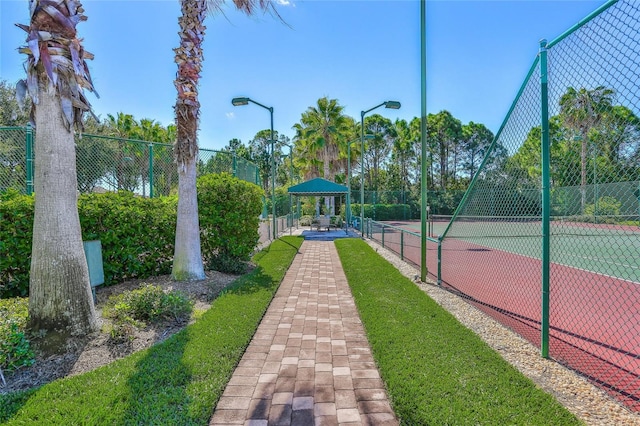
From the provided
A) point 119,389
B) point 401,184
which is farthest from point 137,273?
point 401,184

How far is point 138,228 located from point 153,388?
4.12 meters

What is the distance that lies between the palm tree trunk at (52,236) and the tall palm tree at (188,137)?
260 cm

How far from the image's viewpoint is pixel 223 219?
761 cm

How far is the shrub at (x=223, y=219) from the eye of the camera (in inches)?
298

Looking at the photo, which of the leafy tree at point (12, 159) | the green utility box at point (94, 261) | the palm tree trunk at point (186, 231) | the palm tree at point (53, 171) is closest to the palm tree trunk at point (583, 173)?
the palm tree at point (53, 171)

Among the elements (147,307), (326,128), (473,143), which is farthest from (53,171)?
(473,143)

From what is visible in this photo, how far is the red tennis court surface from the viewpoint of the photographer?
3269 millimetres

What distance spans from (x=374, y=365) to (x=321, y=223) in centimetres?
1565

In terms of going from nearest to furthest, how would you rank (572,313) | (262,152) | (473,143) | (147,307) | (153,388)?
(153,388) < (147,307) < (572,313) < (473,143) < (262,152)

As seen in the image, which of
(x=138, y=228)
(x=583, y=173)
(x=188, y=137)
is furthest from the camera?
(x=188, y=137)

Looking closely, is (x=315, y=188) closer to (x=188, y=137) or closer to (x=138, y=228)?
(x=188, y=137)

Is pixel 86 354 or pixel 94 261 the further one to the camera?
pixel 94 261

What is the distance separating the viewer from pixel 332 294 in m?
6.32

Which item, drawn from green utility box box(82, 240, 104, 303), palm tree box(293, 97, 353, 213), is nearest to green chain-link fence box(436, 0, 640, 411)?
green utility box box(82, 240, 104, 303)
